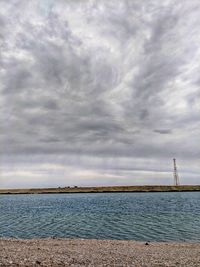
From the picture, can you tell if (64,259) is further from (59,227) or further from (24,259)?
(59,227)

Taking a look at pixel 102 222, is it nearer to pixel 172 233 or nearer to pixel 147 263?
pixel 172 233

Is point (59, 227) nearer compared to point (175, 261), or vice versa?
point (175, 261)

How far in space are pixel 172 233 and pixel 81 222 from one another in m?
17.9

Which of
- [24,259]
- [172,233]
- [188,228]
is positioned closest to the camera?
→ [24,259]

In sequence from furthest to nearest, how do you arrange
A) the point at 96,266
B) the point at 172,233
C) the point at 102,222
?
the point at 102,222, the point at 172,233, the point at 96,266

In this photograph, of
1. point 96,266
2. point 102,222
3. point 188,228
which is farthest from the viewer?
point 102,222

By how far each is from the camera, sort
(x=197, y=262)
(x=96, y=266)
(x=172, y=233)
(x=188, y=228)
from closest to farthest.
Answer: (x=96, y=266) → (x=197, y=262) → (x=172, y=233) → (x=188, y=228)

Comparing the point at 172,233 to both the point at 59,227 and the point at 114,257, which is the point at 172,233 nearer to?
the point at 59,227

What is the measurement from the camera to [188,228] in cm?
4791

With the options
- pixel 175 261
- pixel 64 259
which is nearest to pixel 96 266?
pixel 64 259

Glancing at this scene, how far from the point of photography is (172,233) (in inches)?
1727

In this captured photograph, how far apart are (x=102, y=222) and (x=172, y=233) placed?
1495 cm

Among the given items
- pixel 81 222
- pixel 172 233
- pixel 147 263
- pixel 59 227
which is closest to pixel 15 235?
pixel 59 227

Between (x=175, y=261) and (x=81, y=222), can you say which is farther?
(x=81, y=222)
